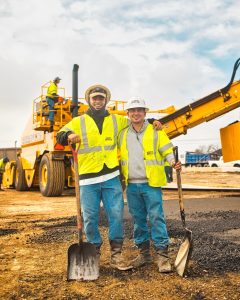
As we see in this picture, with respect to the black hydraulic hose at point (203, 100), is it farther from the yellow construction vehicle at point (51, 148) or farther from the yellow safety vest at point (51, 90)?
the yellow safety vest at point (51, 90)

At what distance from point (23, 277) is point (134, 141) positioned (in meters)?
1.75

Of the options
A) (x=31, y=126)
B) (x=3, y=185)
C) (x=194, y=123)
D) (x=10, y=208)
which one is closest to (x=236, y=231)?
(x=194, y=123)

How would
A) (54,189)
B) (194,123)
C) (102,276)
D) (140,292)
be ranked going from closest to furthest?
(140,292) < (102,276) < (194,123) < (54,189)

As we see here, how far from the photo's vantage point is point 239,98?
9.98 m

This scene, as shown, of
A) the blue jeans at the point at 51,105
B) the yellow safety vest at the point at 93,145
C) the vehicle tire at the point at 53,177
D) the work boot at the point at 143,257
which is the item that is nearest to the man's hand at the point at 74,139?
the yellow safety vest at the point at 93,145

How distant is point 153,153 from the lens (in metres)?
3.96

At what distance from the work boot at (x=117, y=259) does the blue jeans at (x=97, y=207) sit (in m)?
0.06

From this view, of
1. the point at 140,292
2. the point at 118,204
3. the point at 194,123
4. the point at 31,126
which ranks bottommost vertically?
the point at 140,292

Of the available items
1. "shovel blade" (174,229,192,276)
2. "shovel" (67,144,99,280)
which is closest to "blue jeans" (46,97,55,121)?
"shovel" (67,144,99,280)

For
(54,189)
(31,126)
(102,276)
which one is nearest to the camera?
(102,276)

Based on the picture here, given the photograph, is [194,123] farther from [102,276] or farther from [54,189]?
[102,276]

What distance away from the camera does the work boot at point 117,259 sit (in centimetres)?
374

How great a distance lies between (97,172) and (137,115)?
0.74 meters

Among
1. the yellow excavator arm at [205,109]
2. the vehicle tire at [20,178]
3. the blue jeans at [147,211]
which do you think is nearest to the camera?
the blue jeans at [147,211]
